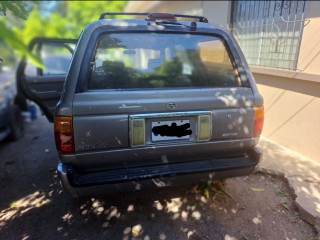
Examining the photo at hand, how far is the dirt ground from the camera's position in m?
2.64

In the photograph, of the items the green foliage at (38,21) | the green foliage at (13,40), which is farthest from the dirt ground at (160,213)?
the green foliage at (13,40)

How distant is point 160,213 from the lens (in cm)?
295

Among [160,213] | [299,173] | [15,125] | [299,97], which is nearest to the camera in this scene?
[160,213]

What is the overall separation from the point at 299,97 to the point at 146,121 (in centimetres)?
271

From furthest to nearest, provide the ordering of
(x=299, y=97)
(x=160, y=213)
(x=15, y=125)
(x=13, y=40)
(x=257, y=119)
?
(x=15, y=125), (x=299, y=97), (x=160, y=213), (x=257, y=119), (x=13, y=40)

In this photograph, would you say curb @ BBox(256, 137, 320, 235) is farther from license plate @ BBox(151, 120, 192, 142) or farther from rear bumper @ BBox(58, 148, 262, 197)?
license plate @ BBox(151, 120, 192, 142)

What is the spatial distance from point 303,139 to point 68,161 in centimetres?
331

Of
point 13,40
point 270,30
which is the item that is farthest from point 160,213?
point 270,30

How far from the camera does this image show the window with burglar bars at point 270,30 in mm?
3982

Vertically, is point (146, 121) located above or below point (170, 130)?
above

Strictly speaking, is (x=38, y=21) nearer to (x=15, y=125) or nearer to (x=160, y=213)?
(x=15, y=125)

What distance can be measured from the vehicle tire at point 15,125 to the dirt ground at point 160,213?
1905mm

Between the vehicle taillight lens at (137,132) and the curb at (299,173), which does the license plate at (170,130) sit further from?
the curb at (299,173)

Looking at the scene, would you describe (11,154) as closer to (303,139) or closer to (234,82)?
(234,82)
